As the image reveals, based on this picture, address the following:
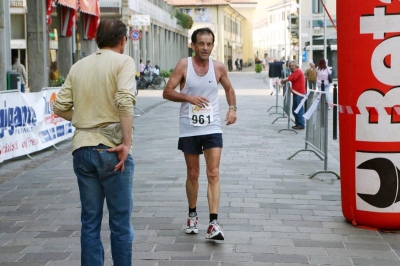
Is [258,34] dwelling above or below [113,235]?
above

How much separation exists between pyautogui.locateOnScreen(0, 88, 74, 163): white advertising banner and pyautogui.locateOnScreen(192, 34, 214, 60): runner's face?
5.97 m

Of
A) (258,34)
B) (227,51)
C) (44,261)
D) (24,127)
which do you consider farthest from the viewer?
(258,34)

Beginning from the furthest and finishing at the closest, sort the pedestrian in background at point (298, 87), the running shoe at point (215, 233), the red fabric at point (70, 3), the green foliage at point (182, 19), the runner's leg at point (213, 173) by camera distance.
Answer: the green foliage at point (182, 19)
the red fabric at point (70, 3)
the pedestrian in background at point (298, 87)
the runner's leg at point (213, 173)
the running shoe at point (215, 233)

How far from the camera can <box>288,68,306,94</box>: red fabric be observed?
17266mm

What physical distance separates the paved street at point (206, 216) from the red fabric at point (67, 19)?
44.7ft

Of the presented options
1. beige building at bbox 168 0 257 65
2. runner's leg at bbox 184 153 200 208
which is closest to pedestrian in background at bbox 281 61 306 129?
runner's leg at bbox 184 153 200 208

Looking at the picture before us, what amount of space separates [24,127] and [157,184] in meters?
4.03

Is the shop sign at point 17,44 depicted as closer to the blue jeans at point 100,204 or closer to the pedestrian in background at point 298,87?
the pedestrian in background at point 298,87

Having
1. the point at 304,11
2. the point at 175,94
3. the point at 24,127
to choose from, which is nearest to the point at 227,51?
the point at 304,11

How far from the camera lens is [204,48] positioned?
6.18m

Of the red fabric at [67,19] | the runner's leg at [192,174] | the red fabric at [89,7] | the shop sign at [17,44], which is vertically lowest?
the runner's leg at [192,174]

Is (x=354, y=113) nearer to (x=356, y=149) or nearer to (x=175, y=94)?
(x=356, y=149)

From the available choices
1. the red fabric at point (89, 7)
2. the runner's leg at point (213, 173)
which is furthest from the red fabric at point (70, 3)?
the runner's leg at point (213, 173)

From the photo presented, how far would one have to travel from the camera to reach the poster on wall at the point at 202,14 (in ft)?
290
